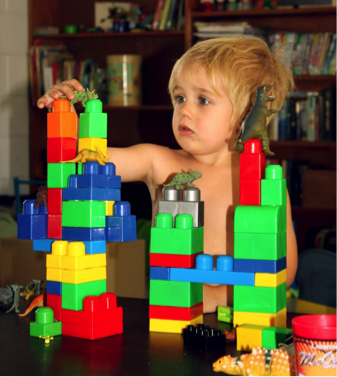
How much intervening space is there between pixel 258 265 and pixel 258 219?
0.06 meters

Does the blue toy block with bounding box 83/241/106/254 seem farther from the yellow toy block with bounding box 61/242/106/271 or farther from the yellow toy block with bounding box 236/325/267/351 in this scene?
the yellow toy block with bounding box 236/325/267/351

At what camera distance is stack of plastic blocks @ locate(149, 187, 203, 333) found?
867 millimetres

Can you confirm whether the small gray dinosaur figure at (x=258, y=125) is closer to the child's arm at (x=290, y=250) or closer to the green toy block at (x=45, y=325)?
the child's arm at (x=290, y=250)

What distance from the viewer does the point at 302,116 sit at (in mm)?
2979

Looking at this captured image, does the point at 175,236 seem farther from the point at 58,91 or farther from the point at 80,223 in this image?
the point at 58,91

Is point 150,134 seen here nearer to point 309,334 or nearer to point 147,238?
point 147,238

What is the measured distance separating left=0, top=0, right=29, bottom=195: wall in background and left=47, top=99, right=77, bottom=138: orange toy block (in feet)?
8.10

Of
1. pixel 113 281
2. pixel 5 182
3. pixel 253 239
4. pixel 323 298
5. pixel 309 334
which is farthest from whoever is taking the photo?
pixel 5 182

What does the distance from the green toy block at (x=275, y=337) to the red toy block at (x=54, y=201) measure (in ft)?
1.16

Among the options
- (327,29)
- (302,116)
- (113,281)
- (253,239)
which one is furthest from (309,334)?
(327,29)

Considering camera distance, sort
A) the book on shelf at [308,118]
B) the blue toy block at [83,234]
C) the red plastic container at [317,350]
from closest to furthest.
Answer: the red plastic container at [317,350]
the blue toy block at [83,234]
the book on shelf at [308,118]

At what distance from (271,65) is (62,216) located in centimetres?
56

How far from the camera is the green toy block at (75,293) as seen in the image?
0.87 m

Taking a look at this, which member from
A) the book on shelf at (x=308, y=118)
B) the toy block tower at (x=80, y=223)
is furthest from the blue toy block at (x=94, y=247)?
the book on shelf at (x=308, y=118)
